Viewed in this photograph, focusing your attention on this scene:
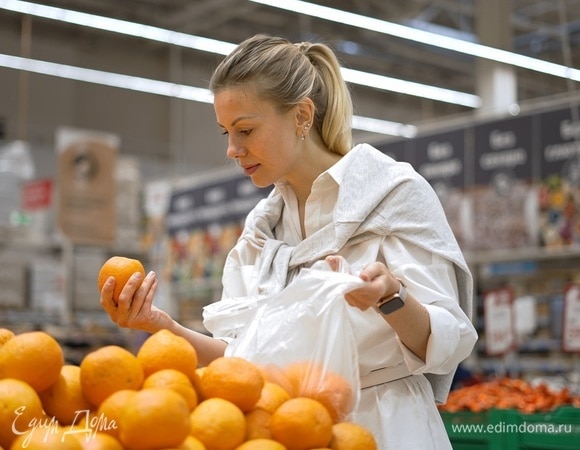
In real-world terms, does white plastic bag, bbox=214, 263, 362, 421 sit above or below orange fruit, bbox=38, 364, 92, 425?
above

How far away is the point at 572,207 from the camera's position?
6445 millimetres

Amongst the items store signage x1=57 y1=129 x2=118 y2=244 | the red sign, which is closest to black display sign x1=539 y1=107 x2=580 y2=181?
store signage x1=57 y1=129 x2=118 y2=244

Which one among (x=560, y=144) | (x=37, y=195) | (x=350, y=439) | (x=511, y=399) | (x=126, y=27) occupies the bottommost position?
(x=511, y=399)

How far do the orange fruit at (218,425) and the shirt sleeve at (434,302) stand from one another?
46 centimetres

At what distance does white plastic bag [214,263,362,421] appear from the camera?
61.9 inches

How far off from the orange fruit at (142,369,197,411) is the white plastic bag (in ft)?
0.67

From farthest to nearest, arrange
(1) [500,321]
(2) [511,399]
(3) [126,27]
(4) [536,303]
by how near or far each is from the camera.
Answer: (3) [126,27], (4) [536,303], (1) [500,321], (2) [511,399]

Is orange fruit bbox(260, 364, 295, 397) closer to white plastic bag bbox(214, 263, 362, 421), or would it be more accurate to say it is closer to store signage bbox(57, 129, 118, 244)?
white plastic bag bbox(214, 263, 362, 421)

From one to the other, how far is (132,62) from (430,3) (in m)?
5.54

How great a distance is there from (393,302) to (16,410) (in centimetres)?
67

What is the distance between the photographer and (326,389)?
5.08 feet

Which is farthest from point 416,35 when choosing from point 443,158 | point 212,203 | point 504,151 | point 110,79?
point 110,79

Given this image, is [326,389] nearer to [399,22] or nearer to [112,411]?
[112,411]

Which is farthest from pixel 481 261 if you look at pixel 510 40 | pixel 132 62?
pixel 132 62
